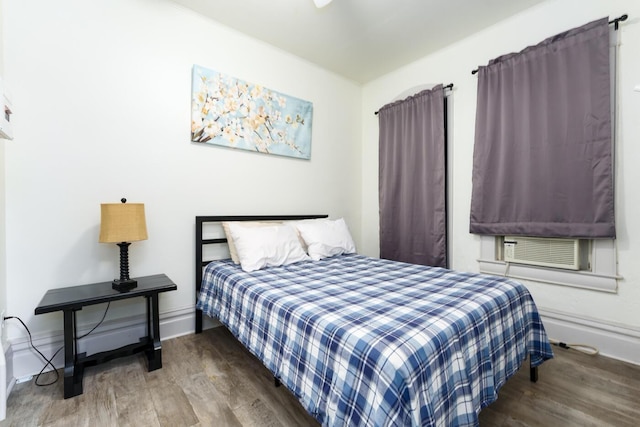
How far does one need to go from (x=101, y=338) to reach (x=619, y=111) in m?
3.91

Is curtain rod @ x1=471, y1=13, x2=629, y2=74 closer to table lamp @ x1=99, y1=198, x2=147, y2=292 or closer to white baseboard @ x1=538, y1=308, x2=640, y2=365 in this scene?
white baseboard @ x1=538, y1=308, x2=640, y2=365

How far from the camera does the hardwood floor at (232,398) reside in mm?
1389

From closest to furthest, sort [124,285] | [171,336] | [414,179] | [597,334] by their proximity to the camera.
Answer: [124,285]
[597,334]
[171,336]
[414,179]

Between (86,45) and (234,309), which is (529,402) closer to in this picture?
(234,309)

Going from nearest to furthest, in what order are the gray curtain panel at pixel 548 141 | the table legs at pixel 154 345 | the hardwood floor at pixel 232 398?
1. the hardwood floor at pixel 232 398
2. the table legs at pixel 154 345
3. the gray curtain panel at pixel 548 141

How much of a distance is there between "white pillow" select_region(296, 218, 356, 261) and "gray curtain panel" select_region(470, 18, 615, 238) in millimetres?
1205

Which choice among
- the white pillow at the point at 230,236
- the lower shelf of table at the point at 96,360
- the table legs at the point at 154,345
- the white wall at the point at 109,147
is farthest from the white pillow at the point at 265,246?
the lower shelf of table at the point at 96,360

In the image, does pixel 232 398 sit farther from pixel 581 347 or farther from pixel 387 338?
pixel 581 347

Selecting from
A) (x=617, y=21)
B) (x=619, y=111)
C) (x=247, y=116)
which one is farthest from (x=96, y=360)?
(x=617, y=21)

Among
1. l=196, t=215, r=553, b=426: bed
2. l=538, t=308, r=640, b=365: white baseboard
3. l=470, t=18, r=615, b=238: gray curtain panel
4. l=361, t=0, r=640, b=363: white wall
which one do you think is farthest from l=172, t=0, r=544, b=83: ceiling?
l=538, t=308, r=640, b=365: white baseboard

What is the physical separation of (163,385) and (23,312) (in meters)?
1.01

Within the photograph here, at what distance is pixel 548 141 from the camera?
214 centimetres

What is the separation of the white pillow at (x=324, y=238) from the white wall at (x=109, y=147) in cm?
50

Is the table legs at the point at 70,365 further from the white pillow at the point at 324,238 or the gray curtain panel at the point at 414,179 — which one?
the gray curtain panel at the point at 414,179
